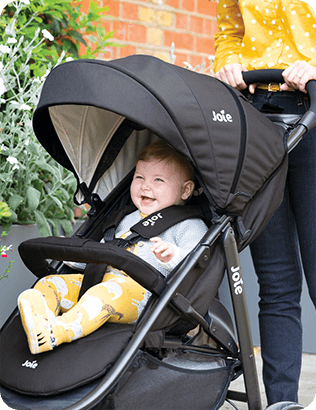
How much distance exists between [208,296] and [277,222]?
0.57m

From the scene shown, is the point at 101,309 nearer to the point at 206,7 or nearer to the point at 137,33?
the point at 137,33

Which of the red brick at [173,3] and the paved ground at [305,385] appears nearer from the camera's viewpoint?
the paved ground at [305,385]

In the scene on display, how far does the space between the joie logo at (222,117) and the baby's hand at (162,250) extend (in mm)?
405

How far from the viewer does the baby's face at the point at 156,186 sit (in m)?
1.94

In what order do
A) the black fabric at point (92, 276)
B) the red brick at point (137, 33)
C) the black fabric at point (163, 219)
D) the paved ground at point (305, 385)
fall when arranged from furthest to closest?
the red brick at point (137, 33)
the paved ground at point (305, 385)
the black fabric at point (163, 219)
the black fabric at point (92, 276)

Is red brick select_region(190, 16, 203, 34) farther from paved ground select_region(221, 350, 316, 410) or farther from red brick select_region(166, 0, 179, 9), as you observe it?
paved ground select_region(221, 350, 316, 410)

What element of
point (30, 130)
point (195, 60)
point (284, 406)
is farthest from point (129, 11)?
point (284, 406)

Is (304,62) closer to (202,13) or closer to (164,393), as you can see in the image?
(164,393)

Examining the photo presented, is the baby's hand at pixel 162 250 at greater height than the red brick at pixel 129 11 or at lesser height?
lesser

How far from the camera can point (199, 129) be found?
153 cm

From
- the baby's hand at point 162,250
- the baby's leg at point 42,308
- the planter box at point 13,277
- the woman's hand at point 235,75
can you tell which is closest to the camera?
the baby's leg at point 42,308

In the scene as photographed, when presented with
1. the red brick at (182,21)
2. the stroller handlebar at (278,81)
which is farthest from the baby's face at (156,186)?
the red brick at (182,21)

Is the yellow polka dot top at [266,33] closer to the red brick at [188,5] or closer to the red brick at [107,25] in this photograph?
the red brick at [107,25]

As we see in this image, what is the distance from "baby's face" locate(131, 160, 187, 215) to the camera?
194 centimetres
